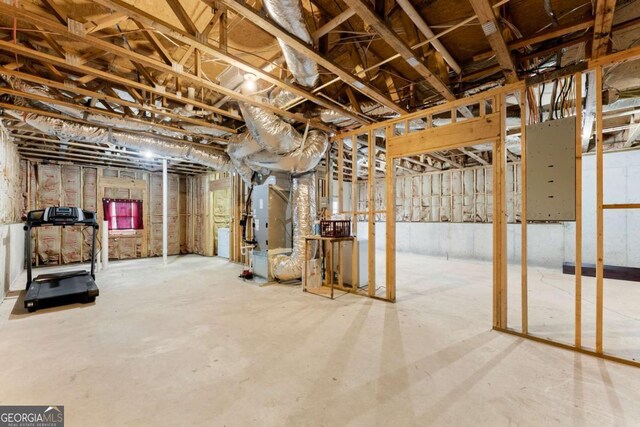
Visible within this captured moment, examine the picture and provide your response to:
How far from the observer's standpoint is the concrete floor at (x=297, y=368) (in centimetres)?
168

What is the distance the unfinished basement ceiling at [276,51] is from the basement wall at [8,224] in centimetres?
67

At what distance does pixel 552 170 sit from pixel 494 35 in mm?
1367

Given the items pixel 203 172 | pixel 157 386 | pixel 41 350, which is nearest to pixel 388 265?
pixel 157 386

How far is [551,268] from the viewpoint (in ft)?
20.9

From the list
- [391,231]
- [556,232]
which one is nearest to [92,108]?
[391,231]

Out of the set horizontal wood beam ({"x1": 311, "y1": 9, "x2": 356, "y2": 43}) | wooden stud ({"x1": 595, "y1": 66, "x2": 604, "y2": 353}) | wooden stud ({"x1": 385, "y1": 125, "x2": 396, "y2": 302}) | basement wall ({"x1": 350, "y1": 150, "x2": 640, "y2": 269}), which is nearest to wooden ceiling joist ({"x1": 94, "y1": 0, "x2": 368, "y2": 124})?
horizontal wood beam ({"x1": 311, "y1": 9, "x2": 356, "y2": 43})

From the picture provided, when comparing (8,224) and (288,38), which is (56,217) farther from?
(288,38)

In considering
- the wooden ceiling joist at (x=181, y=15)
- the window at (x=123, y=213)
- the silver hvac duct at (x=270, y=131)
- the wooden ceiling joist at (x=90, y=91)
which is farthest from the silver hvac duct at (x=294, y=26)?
the window at (x=123, y=213)

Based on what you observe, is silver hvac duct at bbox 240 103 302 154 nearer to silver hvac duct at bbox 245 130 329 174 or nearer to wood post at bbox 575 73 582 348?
silver hvac duct at bbox 245 130 329 174

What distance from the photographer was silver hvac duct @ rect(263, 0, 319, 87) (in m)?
1.93

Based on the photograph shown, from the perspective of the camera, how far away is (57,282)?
4125 mm

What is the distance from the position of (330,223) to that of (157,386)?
2.89 m

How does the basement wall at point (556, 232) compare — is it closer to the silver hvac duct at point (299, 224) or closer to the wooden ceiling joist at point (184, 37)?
the silver hvac duct at point (299, 224)

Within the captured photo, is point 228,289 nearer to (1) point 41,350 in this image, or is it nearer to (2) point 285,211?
(2) point 285,211
